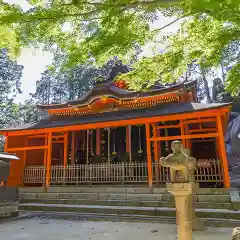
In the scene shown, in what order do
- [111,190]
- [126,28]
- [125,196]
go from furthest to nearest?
[111,190], [125,196], [126,28]

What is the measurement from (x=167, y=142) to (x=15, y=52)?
32.6ft

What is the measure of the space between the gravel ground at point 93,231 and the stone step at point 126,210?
916 millimetres

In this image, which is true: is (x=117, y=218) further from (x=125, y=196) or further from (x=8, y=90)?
(x=8, y=90)

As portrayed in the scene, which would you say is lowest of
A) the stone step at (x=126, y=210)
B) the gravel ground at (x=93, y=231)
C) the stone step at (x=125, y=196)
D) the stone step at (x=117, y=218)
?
the gravel ground at (x=93, y=231)

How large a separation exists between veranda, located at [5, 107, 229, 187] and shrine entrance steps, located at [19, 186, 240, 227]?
70 centimetres

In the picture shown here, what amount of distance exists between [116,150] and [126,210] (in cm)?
565

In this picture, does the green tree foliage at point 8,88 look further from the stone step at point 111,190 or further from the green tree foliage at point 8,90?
the stone step at point 111,190

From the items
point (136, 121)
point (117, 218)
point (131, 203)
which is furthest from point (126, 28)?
point (136, 121)

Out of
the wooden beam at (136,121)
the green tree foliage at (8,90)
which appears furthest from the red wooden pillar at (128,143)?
the green tree foliage at (8,90)

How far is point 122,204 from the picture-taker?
9.20 m

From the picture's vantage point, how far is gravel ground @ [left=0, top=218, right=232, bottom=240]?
557cm

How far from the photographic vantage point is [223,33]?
11.8ft

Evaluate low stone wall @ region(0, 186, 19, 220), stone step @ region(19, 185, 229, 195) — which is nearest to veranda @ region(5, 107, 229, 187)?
stone step @ region(19, 185, 229, 195)

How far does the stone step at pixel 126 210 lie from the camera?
731cm
